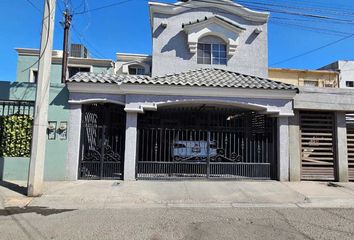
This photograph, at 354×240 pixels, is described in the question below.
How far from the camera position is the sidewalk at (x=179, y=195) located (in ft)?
26.6

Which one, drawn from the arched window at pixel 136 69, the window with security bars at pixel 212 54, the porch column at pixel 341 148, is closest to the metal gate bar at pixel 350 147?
the porch column at pixel 341 148

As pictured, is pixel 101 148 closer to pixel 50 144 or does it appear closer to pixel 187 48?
pixel 50 144

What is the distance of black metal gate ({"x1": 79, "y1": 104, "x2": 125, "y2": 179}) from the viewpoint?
11.1 metres

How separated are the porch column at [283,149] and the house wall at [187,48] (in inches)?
151

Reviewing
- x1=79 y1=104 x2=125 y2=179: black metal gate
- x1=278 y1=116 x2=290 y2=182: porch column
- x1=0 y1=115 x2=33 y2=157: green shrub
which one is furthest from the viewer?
x1=278 y1=116 x2=290 y2=182: porch column

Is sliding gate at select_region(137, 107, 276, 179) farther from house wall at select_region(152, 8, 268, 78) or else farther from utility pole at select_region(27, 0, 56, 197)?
utility pole at select_region(27, 0, 56, 197)

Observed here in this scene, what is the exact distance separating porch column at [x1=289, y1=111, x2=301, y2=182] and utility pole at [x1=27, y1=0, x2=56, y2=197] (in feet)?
28.3

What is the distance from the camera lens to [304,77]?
1008 inches

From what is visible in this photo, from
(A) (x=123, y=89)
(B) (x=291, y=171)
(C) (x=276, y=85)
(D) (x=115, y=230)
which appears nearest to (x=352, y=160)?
(B) (x=291, y=171)

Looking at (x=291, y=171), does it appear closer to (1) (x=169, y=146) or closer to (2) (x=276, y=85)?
(2) (x=276, y=85)

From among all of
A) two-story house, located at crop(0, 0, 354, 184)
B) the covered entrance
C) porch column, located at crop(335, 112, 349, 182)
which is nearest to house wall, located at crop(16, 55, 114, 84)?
two-story house, located at crop(0, 0, 354, 184)

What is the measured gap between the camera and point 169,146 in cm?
1157

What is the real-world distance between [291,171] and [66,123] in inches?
331

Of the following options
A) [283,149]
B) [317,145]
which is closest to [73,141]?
[283,149]
